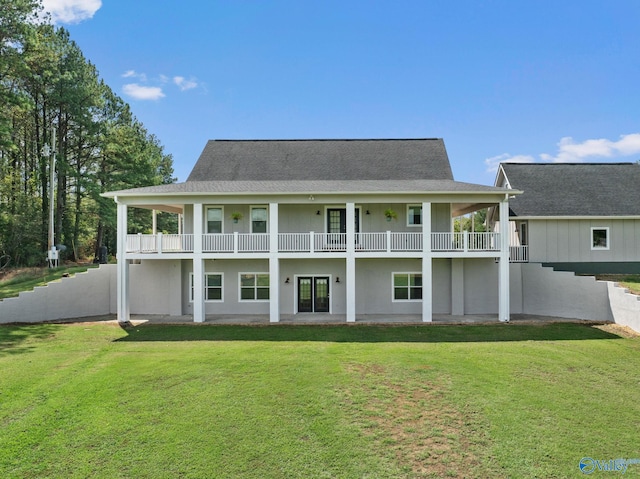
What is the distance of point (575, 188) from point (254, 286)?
1735 centimetres

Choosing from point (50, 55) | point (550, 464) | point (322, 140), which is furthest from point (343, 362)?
point (50, 55)

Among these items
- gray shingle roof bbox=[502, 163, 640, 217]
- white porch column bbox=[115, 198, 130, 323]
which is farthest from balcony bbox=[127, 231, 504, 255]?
gray shingle roof bbox=[502, 163, 640, 217]

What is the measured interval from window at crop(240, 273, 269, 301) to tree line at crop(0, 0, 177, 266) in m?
17.2

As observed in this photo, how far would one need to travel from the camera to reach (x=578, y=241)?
58.4 ft

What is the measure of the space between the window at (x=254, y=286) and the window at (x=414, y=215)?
690 centimetres

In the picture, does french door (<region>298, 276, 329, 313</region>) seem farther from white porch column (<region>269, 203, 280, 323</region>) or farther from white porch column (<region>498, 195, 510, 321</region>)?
white porch column (<region>498, 195, 510, 321</region>)

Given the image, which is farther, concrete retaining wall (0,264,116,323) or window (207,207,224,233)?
window (207,207,224,233)

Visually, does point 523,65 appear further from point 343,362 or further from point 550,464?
point 550,464

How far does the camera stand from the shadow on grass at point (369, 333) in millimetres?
12125

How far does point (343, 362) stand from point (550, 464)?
4.98 m

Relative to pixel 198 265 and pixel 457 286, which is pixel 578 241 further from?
pixel 198 265

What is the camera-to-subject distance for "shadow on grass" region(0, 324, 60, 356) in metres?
10.9

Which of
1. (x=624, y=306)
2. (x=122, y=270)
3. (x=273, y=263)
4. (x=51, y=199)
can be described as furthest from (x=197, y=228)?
(x=51, y=199)

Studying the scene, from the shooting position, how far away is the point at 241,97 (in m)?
23.3
